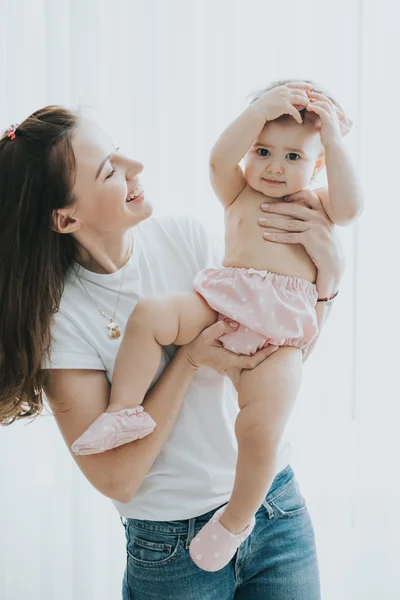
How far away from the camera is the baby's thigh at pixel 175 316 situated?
142 cm

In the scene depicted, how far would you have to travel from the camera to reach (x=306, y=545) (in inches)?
60.9

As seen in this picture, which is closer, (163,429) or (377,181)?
(163,429)

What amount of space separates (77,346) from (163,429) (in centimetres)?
24

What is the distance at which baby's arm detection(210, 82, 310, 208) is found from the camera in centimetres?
142

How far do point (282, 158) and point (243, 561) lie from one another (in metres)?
0.83

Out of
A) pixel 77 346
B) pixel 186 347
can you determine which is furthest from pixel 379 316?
pixel 77 346

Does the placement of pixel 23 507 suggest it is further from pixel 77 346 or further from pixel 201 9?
pixel 201 9

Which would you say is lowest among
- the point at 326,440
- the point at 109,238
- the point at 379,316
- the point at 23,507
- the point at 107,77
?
the point at 23,507

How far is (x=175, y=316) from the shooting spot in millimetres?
1443

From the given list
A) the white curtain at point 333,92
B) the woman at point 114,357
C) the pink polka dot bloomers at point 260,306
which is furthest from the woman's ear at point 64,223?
the white curtain at point 333,92

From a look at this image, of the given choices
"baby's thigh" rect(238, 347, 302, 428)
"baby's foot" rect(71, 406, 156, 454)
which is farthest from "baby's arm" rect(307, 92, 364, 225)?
"baby's foot" rect(71, 406, 156, 454)

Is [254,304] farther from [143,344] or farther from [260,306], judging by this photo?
[143,344]

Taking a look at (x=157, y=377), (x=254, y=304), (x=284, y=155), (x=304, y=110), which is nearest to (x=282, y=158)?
(x=284, y=155)

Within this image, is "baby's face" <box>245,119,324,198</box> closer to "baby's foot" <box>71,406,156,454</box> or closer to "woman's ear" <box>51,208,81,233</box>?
"woman's ear" <box>51,208,81,233</box>
